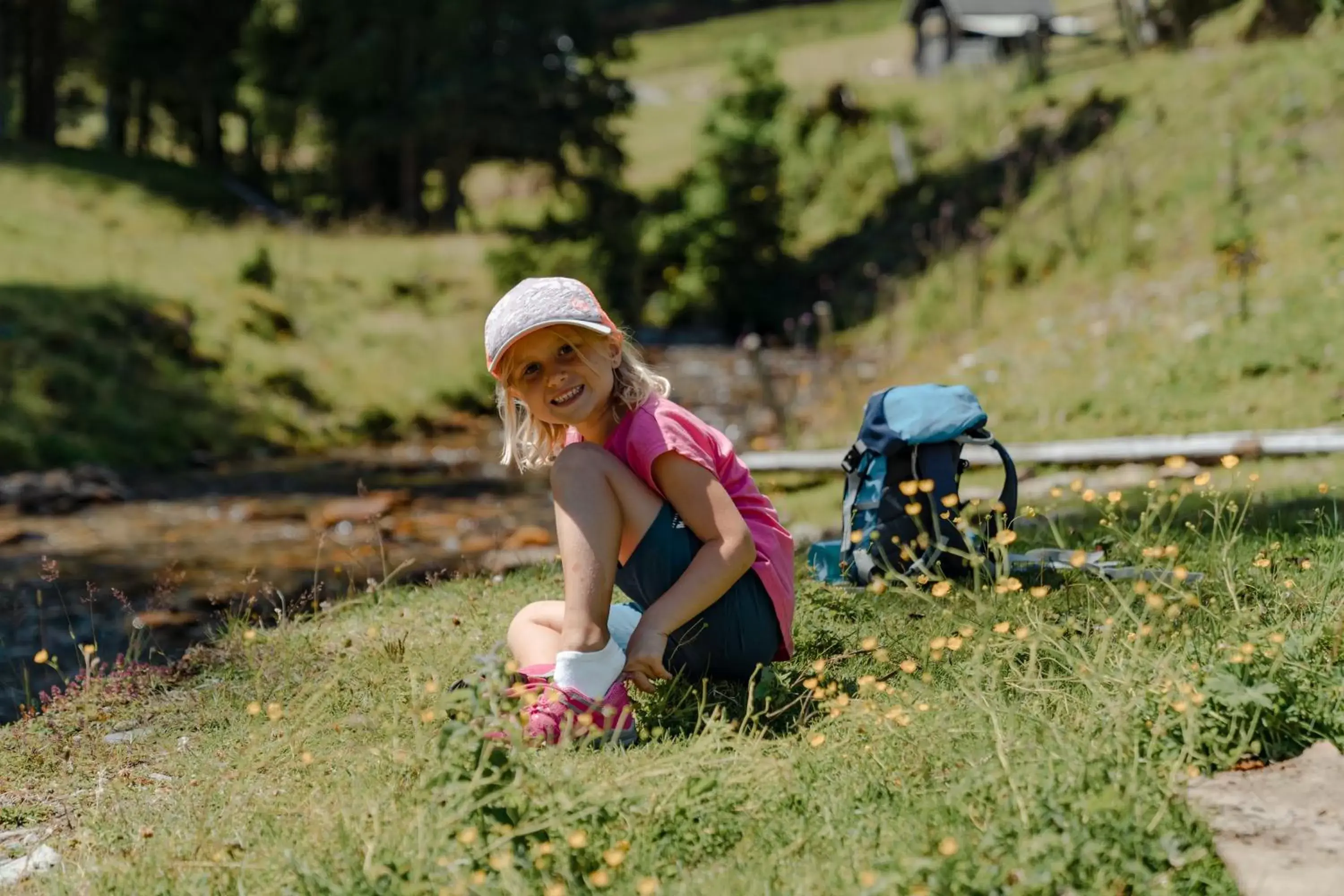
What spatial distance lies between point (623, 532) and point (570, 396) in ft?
1.44

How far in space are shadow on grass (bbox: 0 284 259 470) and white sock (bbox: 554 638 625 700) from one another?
34.5 ft

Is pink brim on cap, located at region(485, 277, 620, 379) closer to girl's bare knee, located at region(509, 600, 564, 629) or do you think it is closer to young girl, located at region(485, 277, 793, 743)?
young girl, located at region(485, 277, 793, 743)

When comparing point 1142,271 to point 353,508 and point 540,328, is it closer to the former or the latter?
point 353,508

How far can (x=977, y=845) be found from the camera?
283 cm

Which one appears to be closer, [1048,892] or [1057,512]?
[1048,892]

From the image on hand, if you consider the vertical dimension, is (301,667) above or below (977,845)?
below

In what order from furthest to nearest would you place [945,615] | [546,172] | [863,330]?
1. [546,172]
2. [863,330]
3. [945,615]

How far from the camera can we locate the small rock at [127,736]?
461cm

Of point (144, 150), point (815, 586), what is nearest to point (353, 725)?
point (815, 586)

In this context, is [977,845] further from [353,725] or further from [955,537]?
[955,537]

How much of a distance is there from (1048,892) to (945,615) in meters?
2.04

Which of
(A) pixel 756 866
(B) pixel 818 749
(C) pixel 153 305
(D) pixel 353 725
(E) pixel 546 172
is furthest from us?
(E) pixel 546 172

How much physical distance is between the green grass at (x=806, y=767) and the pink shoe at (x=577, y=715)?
2.9 inches

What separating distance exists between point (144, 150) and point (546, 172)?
1454cm
